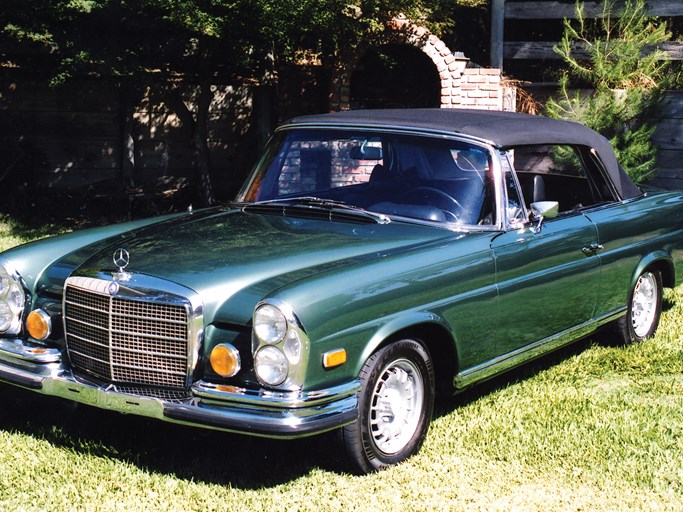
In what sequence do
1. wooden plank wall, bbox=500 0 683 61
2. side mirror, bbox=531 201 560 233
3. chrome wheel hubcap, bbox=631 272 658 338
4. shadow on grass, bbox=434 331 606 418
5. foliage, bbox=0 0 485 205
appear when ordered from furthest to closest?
wooden plank wall, bbox=500 0 683 61, foliage, bbox=0 0 485 205, chrome wheel hubcap, bbox=631 272 658 338, shadow on grass, bbox=434 331 606 418, side mirror, bbox=531 201 560 233

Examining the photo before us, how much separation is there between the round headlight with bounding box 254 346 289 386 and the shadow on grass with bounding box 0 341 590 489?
469 mm

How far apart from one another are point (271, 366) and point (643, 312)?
12.2 feet

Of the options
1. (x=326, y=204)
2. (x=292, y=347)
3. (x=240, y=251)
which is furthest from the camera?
(x=326, y=204)

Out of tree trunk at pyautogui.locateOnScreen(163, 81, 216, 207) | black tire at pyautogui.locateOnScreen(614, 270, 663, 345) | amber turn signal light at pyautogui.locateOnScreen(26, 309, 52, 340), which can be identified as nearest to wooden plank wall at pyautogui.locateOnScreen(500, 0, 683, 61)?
tree trunk at pyautogui.locateOnScreen(163, 81, 216, 207)

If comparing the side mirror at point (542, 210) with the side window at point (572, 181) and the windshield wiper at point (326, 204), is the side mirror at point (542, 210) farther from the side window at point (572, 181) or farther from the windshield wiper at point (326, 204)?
the windshield wiper at point (326, 204)

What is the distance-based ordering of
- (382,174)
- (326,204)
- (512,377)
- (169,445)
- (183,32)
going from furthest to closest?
(183,32)
(512,377)
(382,174)
(326,204)
(169,445)

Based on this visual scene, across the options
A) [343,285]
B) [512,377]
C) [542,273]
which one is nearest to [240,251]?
[343,285]

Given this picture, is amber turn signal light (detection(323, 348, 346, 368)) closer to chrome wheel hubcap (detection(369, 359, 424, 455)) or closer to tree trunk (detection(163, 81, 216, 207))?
chrome wheel hubcap (detection(369, 359, 424, 455))

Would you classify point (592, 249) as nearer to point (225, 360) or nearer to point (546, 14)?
point (225, 360)

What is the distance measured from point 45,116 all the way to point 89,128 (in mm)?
647

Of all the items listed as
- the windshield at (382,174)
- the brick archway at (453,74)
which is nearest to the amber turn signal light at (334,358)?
the windshield at (382,174)

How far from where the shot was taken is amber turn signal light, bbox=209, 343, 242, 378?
390 centimetres

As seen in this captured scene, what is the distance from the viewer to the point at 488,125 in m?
5.29

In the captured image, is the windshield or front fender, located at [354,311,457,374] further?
the windshield
